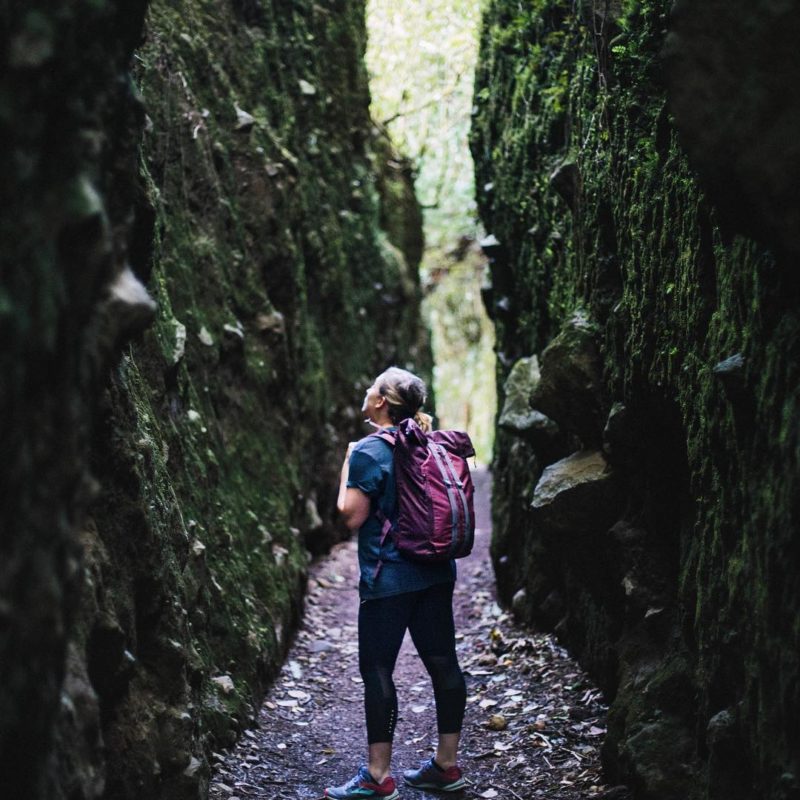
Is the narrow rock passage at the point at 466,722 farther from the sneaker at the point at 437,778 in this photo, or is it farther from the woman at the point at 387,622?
the woman at the point at 387,622

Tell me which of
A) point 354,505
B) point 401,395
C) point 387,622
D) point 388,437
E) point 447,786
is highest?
point 401,395

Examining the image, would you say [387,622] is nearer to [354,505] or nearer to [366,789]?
[354,505]

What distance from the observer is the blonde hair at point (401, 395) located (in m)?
4.36

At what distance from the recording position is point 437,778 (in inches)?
169

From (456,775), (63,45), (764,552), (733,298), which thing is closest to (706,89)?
(733,298)

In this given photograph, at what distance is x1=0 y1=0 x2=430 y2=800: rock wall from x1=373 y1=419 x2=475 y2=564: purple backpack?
1.02 metres

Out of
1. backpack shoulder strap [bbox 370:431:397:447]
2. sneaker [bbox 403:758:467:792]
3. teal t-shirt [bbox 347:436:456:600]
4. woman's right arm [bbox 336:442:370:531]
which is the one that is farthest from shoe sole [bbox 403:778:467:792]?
backpack shoulder strap [bbox 370:431:397:447]

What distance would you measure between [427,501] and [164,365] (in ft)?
5.19

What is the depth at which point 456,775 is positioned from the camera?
14.2ft

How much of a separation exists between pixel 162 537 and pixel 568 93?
4.00 metres

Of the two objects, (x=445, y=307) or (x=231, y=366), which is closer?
(x=231, y=366)

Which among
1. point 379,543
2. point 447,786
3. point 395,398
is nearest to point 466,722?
point 447,786

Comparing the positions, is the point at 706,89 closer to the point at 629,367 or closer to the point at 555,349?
the point at 629,367

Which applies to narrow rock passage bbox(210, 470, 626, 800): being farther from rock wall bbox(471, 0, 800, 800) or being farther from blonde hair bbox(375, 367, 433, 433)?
blonde hair bbox(375, 367, 433, 433)
